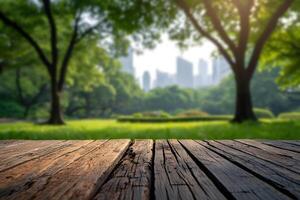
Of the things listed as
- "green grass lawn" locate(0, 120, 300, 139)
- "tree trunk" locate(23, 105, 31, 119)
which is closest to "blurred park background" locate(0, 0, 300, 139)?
"green grass lawn" locate(0, 120, 300, 139)

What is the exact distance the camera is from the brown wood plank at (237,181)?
1.45m

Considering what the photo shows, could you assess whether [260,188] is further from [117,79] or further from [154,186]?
[117,79]

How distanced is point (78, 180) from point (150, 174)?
0.46 metres

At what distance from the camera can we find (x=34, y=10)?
17969mm

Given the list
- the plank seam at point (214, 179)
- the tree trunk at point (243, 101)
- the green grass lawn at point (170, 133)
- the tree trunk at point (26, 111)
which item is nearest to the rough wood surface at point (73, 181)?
the plank seam at point (214, 179)

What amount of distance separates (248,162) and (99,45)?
2219cm

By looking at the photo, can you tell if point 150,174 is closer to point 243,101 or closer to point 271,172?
point 271,172

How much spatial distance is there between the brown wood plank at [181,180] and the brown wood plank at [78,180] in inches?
13.2

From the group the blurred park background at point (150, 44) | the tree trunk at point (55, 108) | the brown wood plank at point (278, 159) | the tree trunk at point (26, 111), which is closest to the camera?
the brown wood plank at point (278, 159)

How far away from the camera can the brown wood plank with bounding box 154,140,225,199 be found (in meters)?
1.45

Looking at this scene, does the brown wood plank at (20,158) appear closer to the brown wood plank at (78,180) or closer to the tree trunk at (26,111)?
the brown wood plank at (78,180)

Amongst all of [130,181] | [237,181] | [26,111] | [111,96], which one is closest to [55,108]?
[130,181]

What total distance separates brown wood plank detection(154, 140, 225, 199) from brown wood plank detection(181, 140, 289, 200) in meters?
0.07

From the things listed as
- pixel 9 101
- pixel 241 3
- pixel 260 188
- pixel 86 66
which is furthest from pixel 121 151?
pixel 9 101
